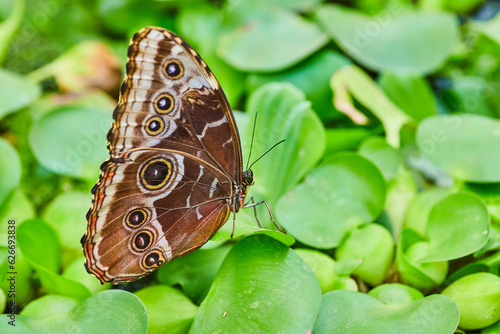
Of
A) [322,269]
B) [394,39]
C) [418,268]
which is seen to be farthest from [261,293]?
[394,39]

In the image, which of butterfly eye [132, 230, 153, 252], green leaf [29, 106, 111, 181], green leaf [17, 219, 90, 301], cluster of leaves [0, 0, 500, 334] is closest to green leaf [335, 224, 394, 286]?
cluster of leaves [0, 0, 500, 334]

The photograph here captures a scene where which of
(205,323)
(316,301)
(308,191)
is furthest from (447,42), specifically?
(205,323)

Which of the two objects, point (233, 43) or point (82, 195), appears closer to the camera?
point (82, 195)

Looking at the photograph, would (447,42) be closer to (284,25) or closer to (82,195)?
(284,25)

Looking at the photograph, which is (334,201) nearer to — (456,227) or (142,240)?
(456,227)

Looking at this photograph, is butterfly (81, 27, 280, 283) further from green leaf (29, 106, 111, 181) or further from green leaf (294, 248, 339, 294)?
green leaf (29, 106, 111, 181)

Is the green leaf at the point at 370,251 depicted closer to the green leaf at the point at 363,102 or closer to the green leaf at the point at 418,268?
the green leaf at the point at 418,268
